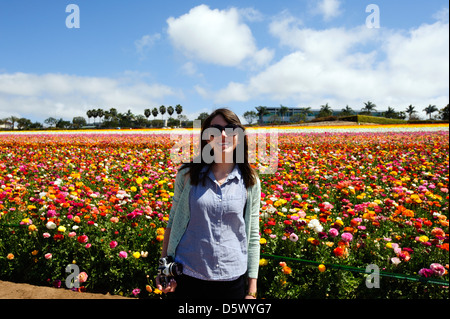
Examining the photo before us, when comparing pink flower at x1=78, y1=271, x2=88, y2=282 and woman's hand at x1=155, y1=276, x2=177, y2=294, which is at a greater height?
woman's hand at x1=155, y1=276, x2=177, y2=294

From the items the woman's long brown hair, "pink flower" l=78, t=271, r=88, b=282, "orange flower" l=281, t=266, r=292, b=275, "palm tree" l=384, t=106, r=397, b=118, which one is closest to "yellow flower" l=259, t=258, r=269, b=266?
"orange flower" l=281, t=266, r=292, b=275

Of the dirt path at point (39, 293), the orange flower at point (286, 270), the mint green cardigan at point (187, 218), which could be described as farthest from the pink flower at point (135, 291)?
the orange flower at point (286, 270)

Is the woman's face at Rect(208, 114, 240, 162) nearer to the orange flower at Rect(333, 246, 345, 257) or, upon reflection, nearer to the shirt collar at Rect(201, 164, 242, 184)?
the shirt collar at Rect(201, 164, 242, 184)

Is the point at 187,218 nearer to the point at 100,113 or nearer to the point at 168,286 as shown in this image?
the point at 168,286

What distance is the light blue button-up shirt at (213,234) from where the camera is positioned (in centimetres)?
170

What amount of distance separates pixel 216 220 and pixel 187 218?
178 millimetres

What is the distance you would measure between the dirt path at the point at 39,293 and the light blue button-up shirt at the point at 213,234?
1.42 metres

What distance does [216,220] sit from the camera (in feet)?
5.63

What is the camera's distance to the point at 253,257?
182 cm

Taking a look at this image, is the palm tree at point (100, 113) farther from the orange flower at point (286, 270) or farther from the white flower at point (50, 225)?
the orange flower at point (286, 270)

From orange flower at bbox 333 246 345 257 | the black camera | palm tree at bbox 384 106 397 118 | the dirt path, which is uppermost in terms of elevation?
palm tree at bbox 384 106 397 118

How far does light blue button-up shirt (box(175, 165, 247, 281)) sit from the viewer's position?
170 centimetres

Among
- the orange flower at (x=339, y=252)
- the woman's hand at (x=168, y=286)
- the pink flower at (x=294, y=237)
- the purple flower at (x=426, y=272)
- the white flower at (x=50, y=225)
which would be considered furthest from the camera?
the white flower at (x=50, y=225)
